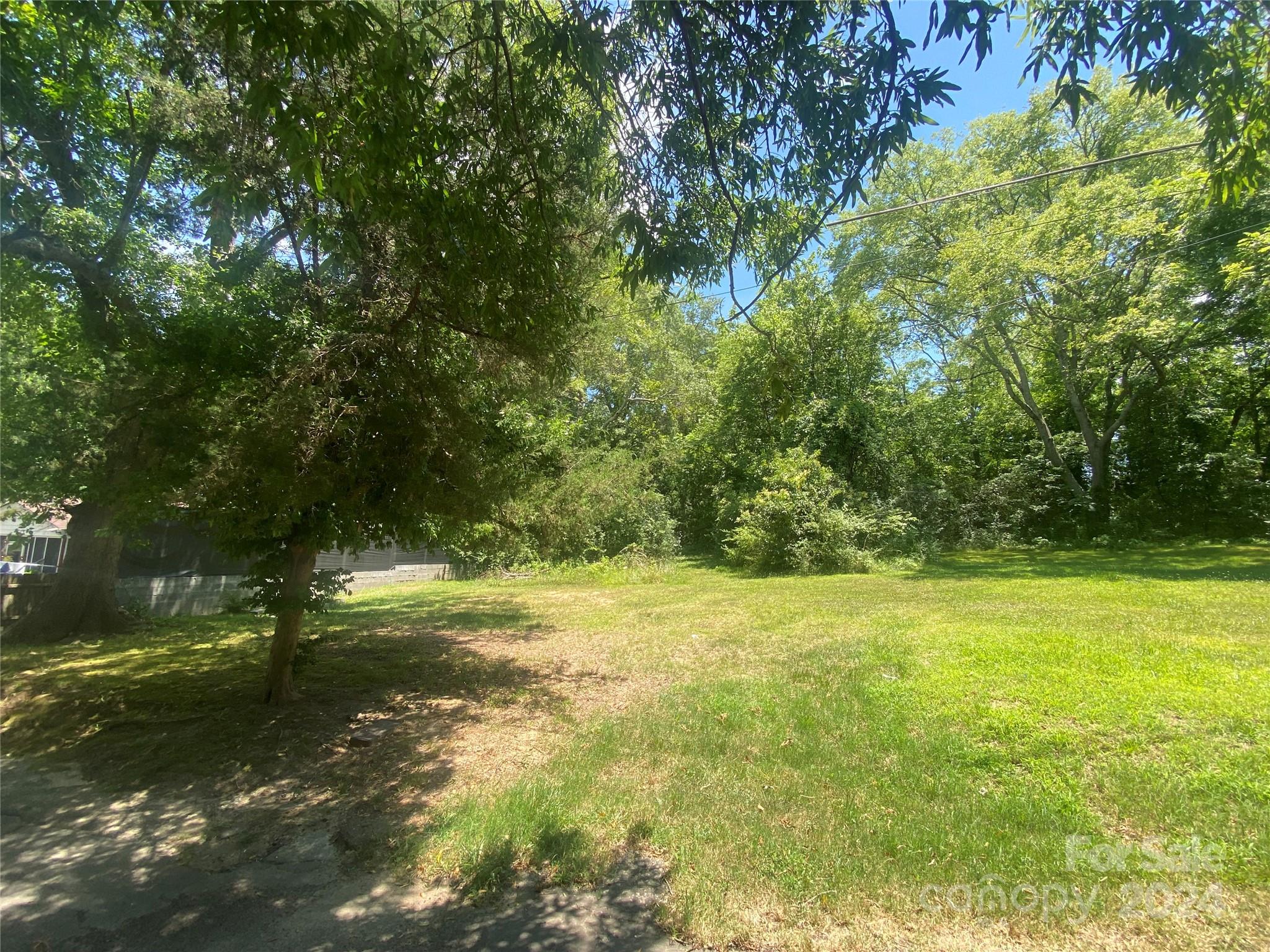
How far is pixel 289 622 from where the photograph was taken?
617cm

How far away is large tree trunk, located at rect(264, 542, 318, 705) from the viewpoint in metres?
5.79

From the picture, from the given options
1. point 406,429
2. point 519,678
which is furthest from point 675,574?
point 406,429

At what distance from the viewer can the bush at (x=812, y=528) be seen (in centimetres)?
1791

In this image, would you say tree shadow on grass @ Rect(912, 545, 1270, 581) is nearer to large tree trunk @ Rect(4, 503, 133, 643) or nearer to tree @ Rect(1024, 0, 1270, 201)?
tree @ Rect(1024, 0, 1270, 201)

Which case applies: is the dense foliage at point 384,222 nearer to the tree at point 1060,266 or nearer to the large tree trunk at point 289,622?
the large tree trunk at point 289,622

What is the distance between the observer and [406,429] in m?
5.63

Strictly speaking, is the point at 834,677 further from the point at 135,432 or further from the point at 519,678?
the point at 135,432

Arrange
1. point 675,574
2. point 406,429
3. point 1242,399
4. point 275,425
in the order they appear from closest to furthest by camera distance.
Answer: point 275,425
point 406,429
point 675,574
point 1242,399

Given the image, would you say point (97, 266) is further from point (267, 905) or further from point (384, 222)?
point (267, 905)

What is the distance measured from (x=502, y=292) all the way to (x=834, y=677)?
500 centimetres

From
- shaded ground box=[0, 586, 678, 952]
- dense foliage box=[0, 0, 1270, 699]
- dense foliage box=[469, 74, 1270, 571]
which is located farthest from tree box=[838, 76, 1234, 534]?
shaded ground box=[0, 586, 678, 952]

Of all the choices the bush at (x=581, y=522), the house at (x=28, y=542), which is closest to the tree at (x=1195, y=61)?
the bush at (x=581, y=522)

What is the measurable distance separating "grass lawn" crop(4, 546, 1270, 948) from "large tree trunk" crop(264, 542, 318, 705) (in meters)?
0.30

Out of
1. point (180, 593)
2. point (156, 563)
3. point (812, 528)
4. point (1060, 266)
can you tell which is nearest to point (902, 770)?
point (180, 593)
